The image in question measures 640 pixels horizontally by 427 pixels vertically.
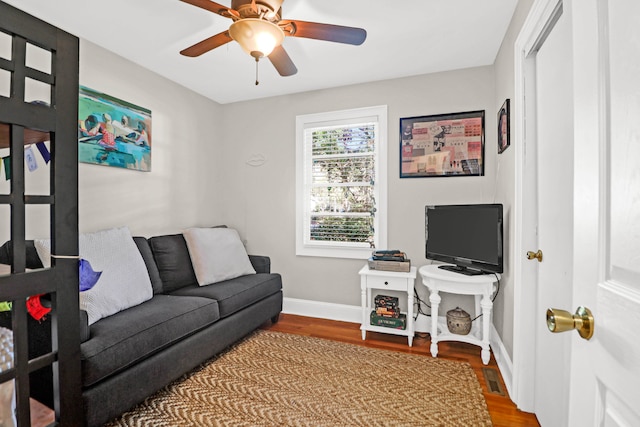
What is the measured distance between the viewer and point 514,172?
204cm

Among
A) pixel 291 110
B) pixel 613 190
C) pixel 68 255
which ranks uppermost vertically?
pixel 291 110

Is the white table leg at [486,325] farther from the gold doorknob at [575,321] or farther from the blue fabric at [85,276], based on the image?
the blue fabric at [85,276]

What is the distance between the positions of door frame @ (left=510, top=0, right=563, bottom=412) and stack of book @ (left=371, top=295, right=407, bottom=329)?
101cm

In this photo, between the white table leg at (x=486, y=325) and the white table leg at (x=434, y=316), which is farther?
the white table leg at (x=434, y=316)

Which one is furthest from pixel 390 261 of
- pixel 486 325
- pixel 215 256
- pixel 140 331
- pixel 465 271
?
pixel 140 331

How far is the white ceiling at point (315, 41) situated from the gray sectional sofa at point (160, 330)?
1572 millimetres

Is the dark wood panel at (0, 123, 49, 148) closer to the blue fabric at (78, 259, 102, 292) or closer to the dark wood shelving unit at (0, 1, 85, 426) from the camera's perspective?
the dark wood shelving unit at (0, 1, 85, 426)

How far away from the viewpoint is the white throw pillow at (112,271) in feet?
6.13

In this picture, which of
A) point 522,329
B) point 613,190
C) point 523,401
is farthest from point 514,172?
point 613,190

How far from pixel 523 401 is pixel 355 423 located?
98 centimetres

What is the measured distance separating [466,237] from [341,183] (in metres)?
1.38

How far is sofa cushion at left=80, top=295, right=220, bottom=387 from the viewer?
155 cm

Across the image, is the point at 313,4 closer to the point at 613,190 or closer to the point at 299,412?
the point at 613,190

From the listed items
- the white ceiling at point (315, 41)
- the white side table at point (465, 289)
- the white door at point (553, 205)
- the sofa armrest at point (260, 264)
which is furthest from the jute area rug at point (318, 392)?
the white ceiling at point (315, 41)
